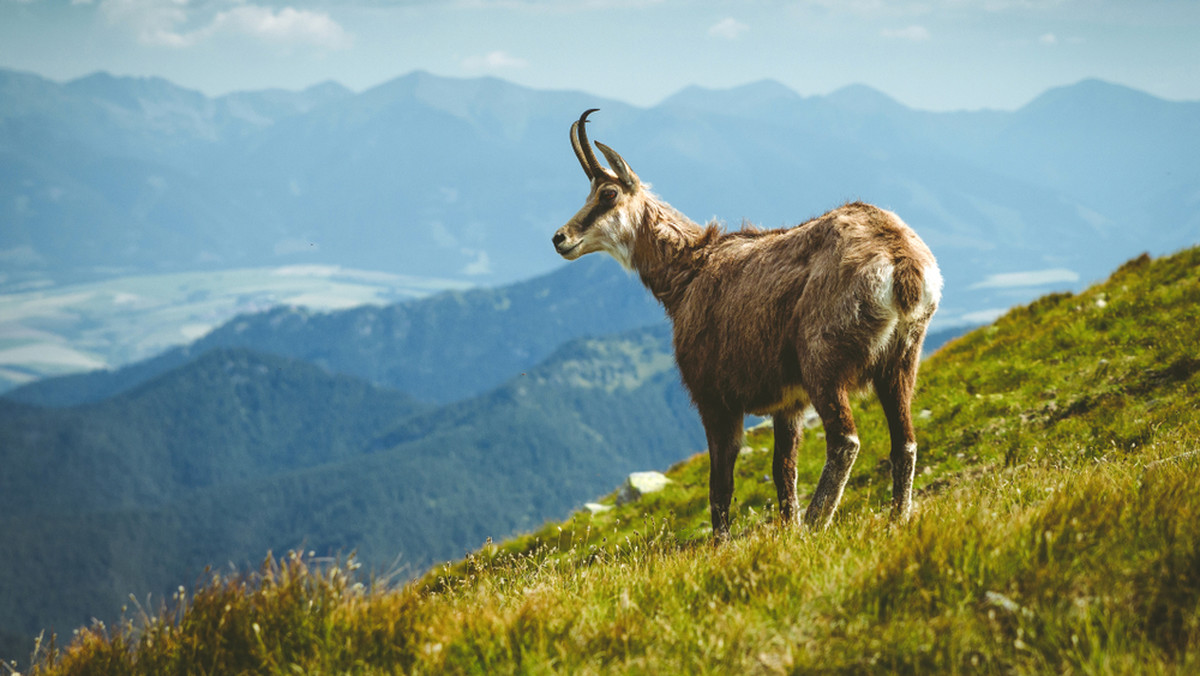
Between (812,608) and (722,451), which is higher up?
(722,451)

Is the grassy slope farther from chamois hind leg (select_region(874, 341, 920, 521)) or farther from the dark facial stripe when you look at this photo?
the dark facial stripe

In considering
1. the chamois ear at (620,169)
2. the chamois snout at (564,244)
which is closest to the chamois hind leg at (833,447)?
the chamois snout at (564,244)

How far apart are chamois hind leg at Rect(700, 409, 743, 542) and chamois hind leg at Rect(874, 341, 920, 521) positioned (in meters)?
1.78

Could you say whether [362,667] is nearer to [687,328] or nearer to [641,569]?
[641,569]

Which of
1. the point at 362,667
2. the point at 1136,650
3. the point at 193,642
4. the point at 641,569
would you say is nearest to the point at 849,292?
the point at 641,569

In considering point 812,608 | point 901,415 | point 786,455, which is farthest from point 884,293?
point 812,608

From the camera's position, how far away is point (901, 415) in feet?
26.1

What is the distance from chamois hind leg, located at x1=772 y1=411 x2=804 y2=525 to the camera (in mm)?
9094

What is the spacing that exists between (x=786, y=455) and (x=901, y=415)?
1.71 metres

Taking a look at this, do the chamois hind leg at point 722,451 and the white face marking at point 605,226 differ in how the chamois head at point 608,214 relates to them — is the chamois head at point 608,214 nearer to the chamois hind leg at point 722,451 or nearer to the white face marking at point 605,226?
the white face marking at point 605,226

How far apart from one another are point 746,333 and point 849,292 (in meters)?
1.51

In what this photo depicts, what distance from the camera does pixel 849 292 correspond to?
24.2 feet

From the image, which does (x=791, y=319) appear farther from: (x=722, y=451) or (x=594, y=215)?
(x=594, y=215)

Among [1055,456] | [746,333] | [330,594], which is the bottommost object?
[1055,456]
